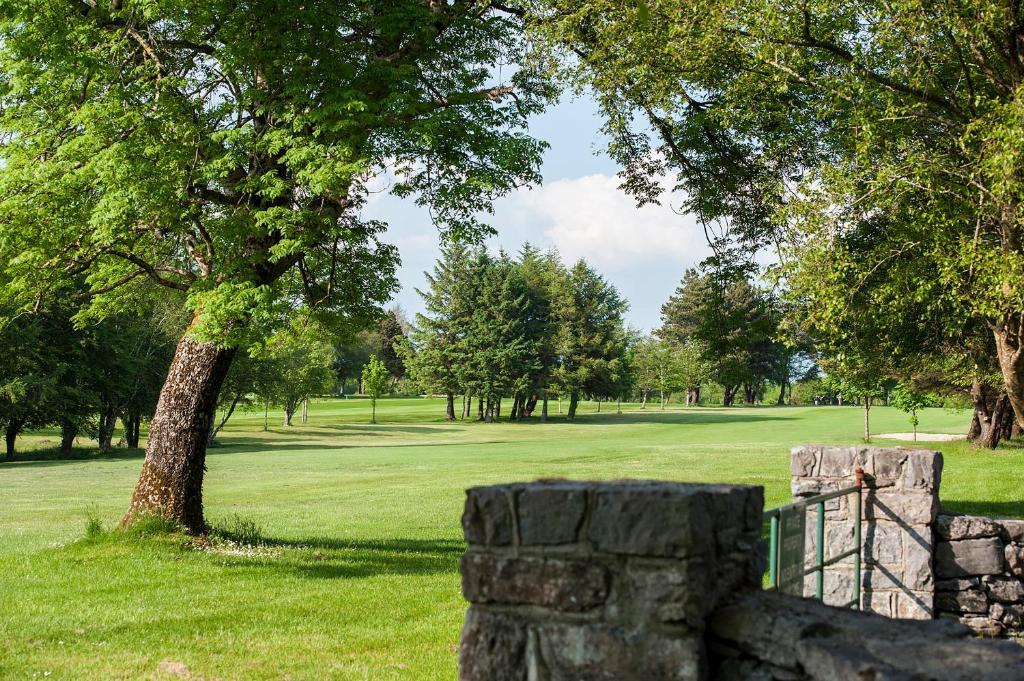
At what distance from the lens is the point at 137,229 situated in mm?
14711

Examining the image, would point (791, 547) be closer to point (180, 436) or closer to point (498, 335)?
point (180, 436)

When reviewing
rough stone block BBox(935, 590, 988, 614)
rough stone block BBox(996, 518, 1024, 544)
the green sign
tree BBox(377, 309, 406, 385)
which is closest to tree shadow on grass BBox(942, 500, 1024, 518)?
rough stone block BBox(996, 518, 1024, 544)

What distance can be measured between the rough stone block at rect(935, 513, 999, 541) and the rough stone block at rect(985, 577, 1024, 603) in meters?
0.48

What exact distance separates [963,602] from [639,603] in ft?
22.0

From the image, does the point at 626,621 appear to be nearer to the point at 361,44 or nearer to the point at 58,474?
the point at 361,44

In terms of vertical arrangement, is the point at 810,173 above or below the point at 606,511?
above

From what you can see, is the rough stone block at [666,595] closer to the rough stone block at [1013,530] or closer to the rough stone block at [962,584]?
the rough stone block at [962,584]

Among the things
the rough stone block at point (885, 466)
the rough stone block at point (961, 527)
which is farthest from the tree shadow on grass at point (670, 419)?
the rough stone block at point (885, 466)

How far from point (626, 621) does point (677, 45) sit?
39.6 ft

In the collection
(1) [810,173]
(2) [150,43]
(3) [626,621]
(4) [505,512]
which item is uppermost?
(2) [150,43]

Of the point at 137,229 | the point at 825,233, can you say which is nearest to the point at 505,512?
the point at 825,233

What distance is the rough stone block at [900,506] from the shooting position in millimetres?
8445

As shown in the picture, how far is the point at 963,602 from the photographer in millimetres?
8930

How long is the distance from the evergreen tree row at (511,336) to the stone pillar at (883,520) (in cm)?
6791
